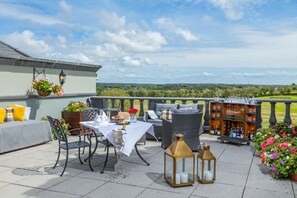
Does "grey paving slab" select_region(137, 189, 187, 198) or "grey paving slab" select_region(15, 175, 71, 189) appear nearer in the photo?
"grey paving slab" select_region(137, 189, 187, 198)

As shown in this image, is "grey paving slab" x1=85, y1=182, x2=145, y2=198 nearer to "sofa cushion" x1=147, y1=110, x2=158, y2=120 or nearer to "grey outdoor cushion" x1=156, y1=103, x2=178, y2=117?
"sofa cushion" x1=147, y1=110, x2=158, y2=120

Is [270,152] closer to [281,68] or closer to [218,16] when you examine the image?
[281,68]

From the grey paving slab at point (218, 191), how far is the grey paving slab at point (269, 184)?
27 cm

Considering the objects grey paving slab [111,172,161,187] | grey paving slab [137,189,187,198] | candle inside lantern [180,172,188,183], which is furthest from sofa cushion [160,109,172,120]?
grey paving slab [137,189,187,198]

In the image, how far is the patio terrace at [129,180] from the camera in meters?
3.42

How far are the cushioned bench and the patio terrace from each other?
28cm

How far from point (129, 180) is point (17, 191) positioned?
55.8 inches

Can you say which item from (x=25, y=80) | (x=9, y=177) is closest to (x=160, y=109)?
(x=25, y=80)

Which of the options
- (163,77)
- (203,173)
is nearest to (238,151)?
(203,173)

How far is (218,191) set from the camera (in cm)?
348

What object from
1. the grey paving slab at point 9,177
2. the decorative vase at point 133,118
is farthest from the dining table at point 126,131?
the grey paving slab at point 9,177

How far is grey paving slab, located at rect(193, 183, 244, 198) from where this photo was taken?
3359 mm

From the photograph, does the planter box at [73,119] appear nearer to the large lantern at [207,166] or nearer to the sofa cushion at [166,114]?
the sofa cushion at [166,114]

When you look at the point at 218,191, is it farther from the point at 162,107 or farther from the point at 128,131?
the point at 162,107
